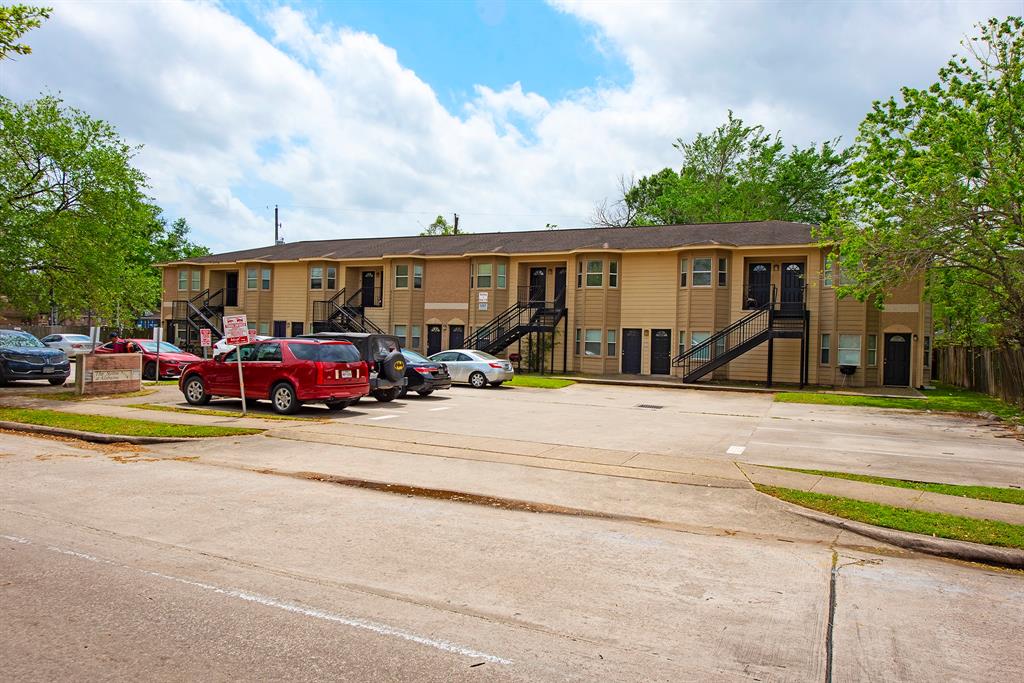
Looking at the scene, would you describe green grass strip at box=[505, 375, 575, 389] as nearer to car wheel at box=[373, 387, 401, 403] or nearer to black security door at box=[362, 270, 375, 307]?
car wheel at box=[373, 387, 401, 403]

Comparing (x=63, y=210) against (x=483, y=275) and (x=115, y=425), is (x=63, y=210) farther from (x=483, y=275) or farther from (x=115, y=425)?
(x=483, y=275)

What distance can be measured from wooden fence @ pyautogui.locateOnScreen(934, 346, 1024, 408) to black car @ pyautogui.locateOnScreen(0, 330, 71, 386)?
A: 30.5 metres

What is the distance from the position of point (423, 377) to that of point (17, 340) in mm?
13576

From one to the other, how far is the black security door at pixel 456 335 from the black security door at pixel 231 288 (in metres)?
16.7

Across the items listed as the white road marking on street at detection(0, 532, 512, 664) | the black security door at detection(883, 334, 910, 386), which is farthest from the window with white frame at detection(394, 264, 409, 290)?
the white road marking on street at detection(0, 532, 512, 664)

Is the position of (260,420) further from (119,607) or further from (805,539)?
(805,539)

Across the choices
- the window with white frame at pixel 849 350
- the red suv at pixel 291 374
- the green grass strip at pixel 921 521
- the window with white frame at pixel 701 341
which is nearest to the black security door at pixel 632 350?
the window with white frame at pixel 701 341

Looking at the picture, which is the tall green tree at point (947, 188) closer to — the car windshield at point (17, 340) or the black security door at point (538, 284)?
the black security door at point (538, 284)

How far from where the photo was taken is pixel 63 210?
2148cm

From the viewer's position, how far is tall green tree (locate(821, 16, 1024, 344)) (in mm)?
19031

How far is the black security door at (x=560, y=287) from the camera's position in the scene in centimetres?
3538

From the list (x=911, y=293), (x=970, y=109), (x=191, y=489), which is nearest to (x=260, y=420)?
(x=191, y=489)

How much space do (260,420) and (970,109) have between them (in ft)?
70.3

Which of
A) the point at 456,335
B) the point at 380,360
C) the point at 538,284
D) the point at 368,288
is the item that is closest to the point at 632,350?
the point at 538,284
